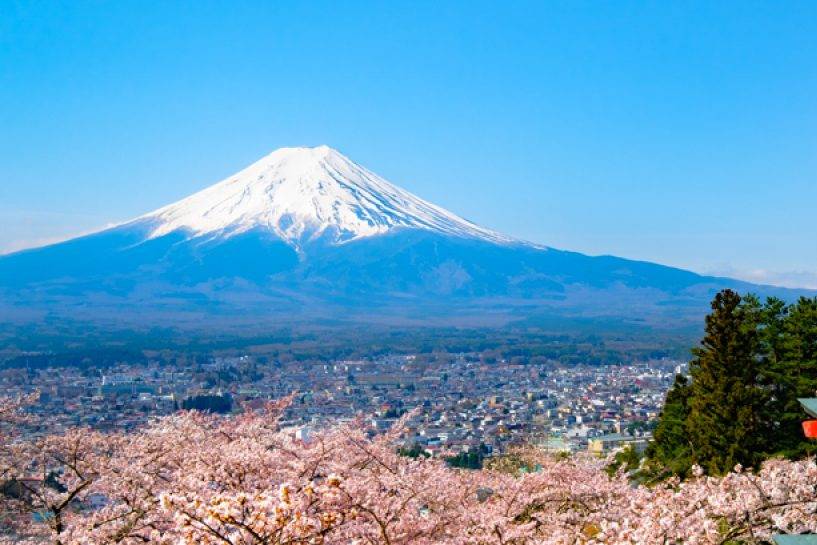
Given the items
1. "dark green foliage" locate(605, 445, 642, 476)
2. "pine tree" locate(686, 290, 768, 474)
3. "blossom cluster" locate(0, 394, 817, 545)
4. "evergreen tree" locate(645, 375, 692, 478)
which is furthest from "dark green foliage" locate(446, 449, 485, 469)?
"blossom cluster" locate(0, 394, 817, 545)

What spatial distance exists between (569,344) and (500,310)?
3946 cm

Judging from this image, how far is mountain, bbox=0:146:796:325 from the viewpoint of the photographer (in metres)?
97.2

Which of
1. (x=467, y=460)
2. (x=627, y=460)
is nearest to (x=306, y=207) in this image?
(x=467, y=460)

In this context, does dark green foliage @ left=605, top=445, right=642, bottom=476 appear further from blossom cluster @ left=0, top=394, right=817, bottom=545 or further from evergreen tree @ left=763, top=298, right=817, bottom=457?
blossom cluster @ left=0, top=394, right=817, bottom=545

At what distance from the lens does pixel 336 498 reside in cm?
673

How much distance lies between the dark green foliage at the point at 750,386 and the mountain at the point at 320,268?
7397 cm

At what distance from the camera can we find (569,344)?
220ft

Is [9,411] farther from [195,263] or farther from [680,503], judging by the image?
[195,263]

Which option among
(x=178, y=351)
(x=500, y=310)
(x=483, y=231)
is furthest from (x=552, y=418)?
(x=483, y=231)

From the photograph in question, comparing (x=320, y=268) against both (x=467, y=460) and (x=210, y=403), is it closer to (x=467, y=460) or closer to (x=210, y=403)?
(x=210, y=403)

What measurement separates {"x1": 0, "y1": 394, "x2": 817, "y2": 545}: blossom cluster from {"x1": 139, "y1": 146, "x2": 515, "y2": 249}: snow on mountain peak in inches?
4492

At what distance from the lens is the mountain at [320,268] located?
9719 centimetres

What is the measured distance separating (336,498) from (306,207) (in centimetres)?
12655

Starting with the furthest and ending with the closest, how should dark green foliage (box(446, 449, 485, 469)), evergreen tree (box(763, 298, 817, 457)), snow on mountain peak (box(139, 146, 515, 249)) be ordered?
snow on mountain peak (box(139, 146, 515, 249))
dark green foliage (box(446, 449, 485, 469))
evergreen tree (box(763, 298, 817, 457))
